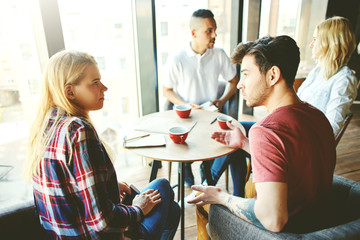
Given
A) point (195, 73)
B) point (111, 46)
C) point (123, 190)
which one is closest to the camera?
point (123, 190)

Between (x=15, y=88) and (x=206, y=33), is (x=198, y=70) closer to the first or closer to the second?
(x=206, y=33)

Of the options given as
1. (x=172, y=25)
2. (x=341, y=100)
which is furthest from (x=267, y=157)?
(x=172, y=25)

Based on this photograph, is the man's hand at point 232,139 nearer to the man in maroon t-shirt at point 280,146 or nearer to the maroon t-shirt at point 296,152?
the man in maroon t-shirt at point 280,146

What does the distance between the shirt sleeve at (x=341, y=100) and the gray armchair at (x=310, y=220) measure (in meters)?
0.80

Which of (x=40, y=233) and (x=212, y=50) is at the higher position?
(x=212, y=50)

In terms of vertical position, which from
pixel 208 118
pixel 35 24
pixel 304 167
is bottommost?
pixel 208 118

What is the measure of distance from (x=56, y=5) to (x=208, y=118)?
4.22 feet

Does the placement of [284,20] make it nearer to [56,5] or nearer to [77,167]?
[56,5]

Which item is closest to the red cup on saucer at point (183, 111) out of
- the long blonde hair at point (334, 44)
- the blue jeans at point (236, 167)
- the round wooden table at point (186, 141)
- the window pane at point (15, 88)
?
the round wooden table at point (186, 141)

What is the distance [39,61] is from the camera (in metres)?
1.73

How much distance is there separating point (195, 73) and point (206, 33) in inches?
14.7

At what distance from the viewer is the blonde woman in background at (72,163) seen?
2.60 feet

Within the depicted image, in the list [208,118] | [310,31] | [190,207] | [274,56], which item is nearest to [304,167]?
[274,56]

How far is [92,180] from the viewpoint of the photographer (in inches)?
31.2
